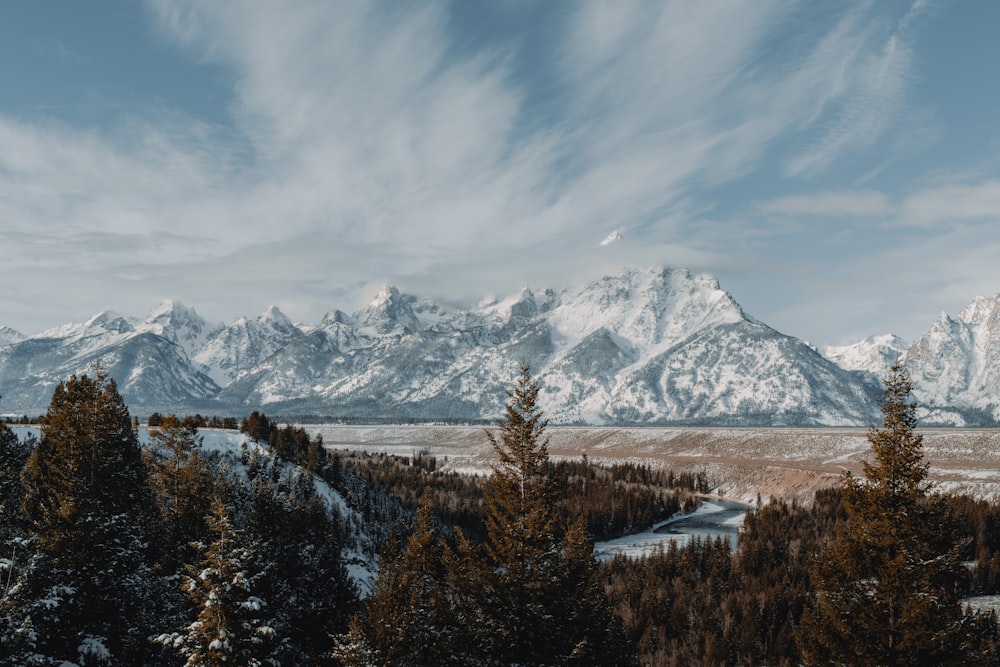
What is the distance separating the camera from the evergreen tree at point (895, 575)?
20.9 m

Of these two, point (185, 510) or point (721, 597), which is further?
point (721, 597)

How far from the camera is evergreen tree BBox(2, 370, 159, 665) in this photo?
1271 inches

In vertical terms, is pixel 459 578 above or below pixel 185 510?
above

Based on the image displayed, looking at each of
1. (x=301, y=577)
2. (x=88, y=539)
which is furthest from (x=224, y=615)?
(x=301, y=577)

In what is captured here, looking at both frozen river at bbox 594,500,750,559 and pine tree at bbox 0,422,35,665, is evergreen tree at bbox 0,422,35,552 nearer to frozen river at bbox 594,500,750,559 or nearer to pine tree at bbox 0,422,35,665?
pine tree at bbox 0,422,35,665

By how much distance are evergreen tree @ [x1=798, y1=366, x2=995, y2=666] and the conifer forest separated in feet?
0.22

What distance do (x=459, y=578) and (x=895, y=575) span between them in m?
15.2

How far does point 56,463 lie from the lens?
37625 millimetres

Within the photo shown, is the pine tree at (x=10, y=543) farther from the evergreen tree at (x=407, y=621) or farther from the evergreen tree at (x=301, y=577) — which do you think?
the evergreen tree at (x=301, y=577)

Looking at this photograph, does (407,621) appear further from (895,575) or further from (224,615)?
(895,575)

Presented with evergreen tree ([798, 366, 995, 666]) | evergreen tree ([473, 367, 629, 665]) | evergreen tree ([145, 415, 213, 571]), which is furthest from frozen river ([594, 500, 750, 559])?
evergreen tree ([798, 366, 995, 666])

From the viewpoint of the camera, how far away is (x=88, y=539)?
3397cm

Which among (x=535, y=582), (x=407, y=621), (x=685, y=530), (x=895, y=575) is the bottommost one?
(x=685, y=530)

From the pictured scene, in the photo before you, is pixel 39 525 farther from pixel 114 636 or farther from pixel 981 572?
pixel 981 572
